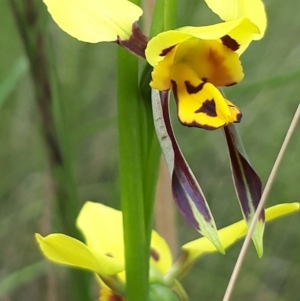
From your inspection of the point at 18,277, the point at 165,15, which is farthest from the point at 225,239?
the point at 18,277

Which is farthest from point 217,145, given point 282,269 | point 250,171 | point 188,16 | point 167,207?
point 250,171

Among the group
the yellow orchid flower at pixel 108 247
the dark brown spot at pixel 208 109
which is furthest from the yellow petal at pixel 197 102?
the yellow orchid flower at pixel 108 247

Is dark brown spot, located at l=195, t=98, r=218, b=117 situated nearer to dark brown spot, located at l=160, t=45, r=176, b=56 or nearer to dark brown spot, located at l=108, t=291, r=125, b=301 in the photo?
dark brown spot, located at l=160, t=45, r=176, b=56

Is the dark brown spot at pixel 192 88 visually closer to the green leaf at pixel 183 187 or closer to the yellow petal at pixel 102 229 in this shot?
the green leaf at pixel 183 187

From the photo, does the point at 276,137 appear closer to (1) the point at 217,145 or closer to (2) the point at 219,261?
(1) the point at 217,145

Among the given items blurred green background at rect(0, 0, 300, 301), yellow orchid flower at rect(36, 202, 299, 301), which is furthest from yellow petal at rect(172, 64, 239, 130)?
blurred green background at rect(0, 0, 300, 301)

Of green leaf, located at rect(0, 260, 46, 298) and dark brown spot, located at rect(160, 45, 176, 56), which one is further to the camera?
green leaf, located at rect(0, 260, 46, 298)

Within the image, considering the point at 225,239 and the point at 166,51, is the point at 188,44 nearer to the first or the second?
the point at 166,51
